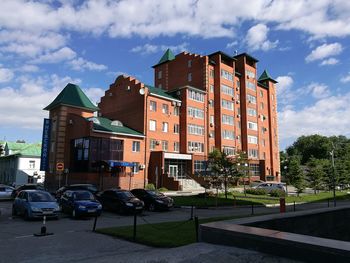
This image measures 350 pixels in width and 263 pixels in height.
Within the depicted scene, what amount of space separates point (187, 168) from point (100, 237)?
3775 centimetres

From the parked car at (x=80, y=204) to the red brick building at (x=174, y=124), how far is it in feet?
55.9

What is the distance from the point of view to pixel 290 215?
10.8 m

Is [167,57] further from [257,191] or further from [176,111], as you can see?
[257,191]

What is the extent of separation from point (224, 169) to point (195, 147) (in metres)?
21.1

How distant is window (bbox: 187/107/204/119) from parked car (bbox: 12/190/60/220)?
114ft

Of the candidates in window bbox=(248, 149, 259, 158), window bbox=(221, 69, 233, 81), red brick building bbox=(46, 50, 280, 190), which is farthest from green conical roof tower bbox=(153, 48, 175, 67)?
window bbox=(248, 149, 259, 158)

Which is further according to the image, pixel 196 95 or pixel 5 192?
pixel 196 95

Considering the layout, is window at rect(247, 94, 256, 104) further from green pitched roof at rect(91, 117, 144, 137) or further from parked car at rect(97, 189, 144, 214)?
parked car at rect(97, 189, 144, 214)

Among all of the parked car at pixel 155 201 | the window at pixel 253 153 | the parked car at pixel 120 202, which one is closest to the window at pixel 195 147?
the window at pixel 253 153

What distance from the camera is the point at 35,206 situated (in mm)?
18203

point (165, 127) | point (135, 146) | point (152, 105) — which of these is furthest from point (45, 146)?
point (165, 127)

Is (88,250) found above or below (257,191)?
below

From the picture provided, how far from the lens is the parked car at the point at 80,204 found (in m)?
19.0

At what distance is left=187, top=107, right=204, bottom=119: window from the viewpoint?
172 feet
